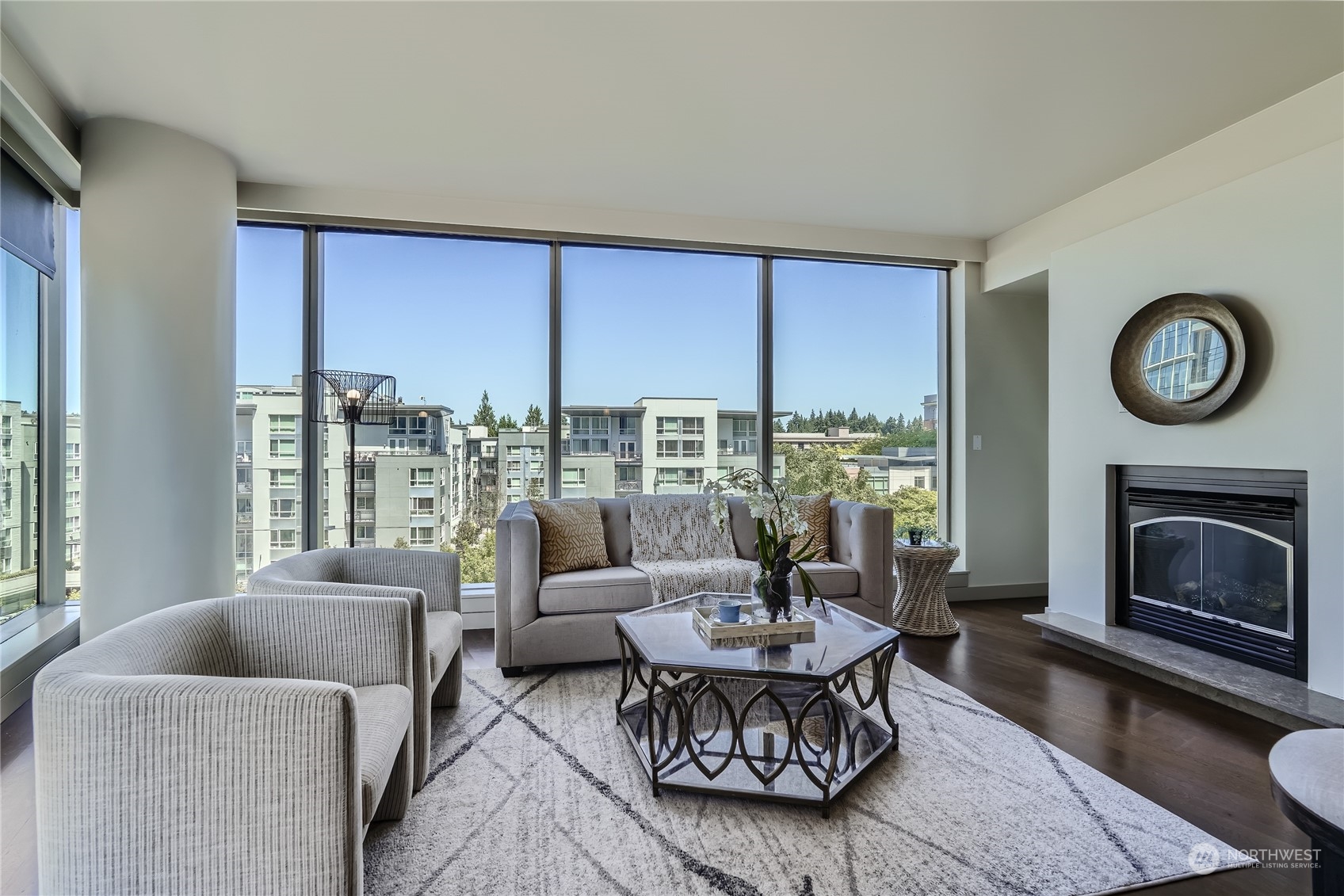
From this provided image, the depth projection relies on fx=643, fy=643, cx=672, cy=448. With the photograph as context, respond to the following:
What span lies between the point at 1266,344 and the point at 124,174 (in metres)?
5.15

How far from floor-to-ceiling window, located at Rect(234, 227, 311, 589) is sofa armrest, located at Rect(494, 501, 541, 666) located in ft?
5.18

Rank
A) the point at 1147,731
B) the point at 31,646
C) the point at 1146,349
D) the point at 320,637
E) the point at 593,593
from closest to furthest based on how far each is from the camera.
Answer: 1. the point at 320,637
2. the point at 1147,731
3. the point at 31,646
4. the point at 593,593
5. the point at 1146,349

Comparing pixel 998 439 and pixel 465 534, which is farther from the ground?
pixel 998 439

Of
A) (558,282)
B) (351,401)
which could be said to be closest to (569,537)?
(351,401)

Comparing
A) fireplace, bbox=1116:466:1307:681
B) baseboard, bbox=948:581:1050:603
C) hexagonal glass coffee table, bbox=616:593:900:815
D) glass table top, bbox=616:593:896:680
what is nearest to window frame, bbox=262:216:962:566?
baseboard, bbox=948:581:1050:603

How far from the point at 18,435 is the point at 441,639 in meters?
2.60

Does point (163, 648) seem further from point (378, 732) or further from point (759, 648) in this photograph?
point (759, 648)

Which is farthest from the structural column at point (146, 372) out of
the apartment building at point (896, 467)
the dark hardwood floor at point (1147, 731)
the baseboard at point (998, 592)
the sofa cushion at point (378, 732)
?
the baseboard at point (998, 592)

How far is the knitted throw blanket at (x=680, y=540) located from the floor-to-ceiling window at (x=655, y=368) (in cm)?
51

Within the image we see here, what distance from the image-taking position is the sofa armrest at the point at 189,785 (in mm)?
1166

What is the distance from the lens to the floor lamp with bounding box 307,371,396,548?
11.2 ft

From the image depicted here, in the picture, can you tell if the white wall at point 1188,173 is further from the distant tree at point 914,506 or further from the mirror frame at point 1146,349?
the distant tree at point 914,506

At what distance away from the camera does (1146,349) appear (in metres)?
3.35

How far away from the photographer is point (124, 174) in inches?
114
